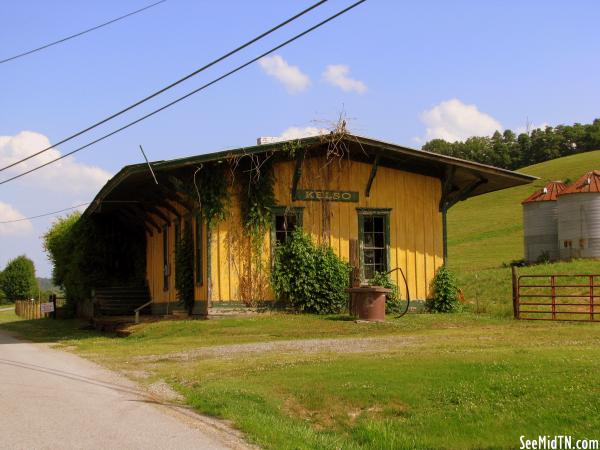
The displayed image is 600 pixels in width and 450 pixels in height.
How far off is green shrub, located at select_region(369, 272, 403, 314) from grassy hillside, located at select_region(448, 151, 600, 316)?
252 centimetres

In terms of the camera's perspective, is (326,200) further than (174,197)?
No

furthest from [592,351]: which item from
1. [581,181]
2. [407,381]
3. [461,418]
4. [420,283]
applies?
[581,181]

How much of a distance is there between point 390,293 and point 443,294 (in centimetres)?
171

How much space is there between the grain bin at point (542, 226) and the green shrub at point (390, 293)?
1125 inches

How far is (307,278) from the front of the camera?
22266 millimetres

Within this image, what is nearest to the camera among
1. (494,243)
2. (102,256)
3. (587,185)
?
(102,256)

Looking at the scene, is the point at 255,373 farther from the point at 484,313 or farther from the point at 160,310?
the point at 160,310

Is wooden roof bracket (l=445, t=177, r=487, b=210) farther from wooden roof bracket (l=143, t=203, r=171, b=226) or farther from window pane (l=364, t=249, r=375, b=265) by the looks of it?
wooden roof bracket (l=143, t=203, r=171, b=226)

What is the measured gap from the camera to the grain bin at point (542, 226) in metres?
50.2

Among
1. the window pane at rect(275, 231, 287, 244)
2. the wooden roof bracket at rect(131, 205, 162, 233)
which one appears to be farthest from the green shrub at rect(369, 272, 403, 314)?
the wooden roof bracket at rect(131, 205, 162, 233)

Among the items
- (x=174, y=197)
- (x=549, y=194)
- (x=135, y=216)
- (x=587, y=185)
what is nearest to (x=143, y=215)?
(x=135, y=216)

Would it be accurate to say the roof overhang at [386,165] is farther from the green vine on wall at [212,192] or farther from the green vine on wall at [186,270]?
the green vine on wall at [186,270]

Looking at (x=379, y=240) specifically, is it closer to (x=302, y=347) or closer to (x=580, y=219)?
(x=302, y=347)

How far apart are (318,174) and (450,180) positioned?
4.14 m
